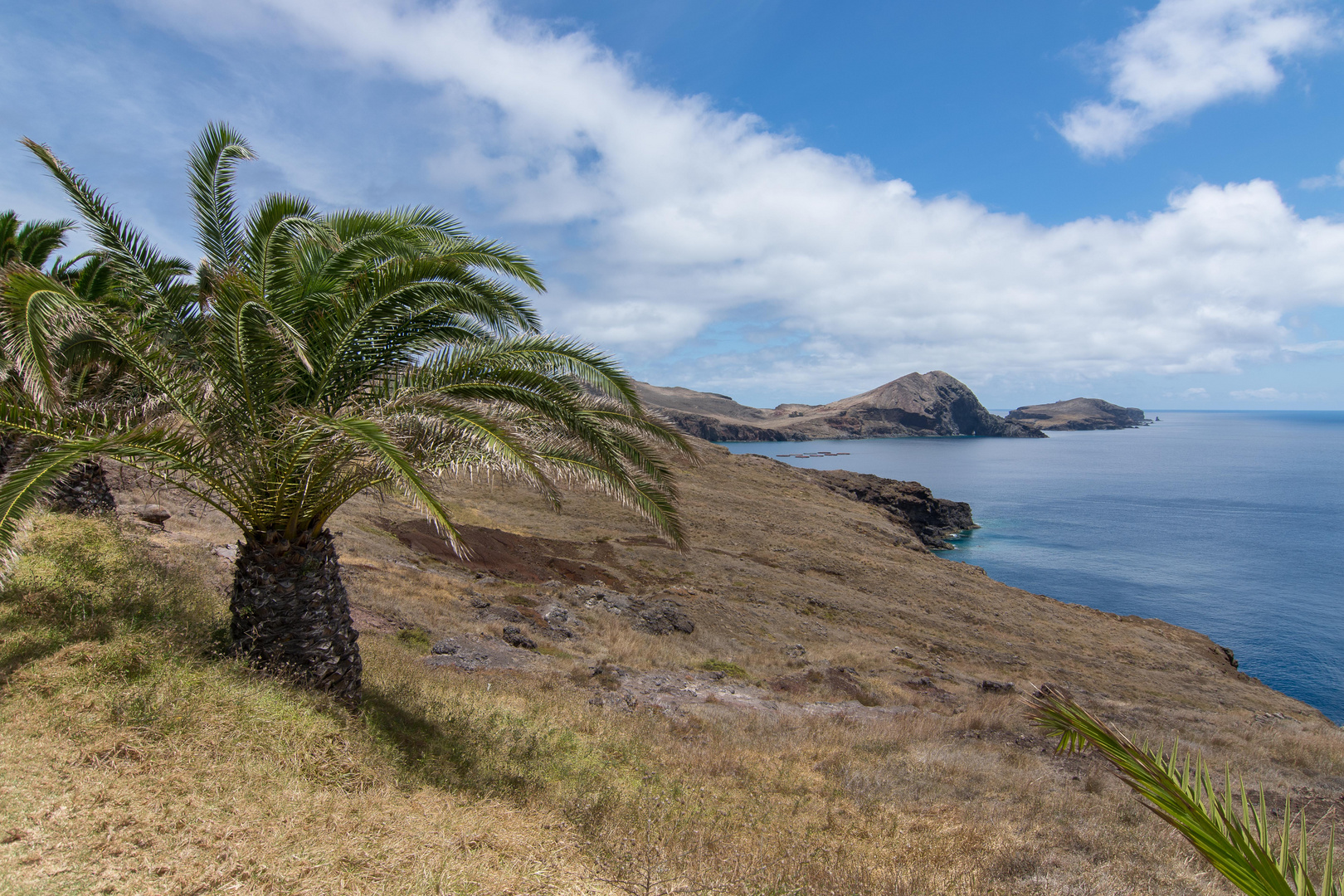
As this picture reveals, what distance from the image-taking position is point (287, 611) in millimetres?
6957

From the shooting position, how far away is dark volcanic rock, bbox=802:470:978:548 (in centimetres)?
6175

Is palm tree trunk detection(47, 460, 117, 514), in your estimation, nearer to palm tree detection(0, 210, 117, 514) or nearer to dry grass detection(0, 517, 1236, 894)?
palm tree detection(0, 210, 117, 514)

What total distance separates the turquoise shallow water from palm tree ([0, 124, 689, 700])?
33.1 meters

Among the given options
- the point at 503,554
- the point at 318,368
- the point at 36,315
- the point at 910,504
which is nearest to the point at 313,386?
the point at 318,368

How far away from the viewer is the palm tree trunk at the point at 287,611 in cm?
690

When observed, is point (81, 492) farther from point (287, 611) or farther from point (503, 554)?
point (503, 554)

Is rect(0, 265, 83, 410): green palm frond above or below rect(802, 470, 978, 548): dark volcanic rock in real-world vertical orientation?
above

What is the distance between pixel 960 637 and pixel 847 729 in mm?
16424

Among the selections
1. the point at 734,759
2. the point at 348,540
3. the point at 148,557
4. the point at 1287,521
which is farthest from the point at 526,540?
the point at 1287,521

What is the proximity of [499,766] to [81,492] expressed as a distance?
9818mm

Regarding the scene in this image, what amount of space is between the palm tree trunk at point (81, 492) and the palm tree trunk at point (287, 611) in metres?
6.27

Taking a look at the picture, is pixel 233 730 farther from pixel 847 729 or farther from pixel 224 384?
pixel 847 729

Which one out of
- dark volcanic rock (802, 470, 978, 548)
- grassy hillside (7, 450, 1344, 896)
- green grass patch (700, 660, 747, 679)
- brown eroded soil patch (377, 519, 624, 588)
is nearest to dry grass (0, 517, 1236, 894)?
grassy hillside (7, 450, 1344, 896)

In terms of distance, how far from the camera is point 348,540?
19.0 m
